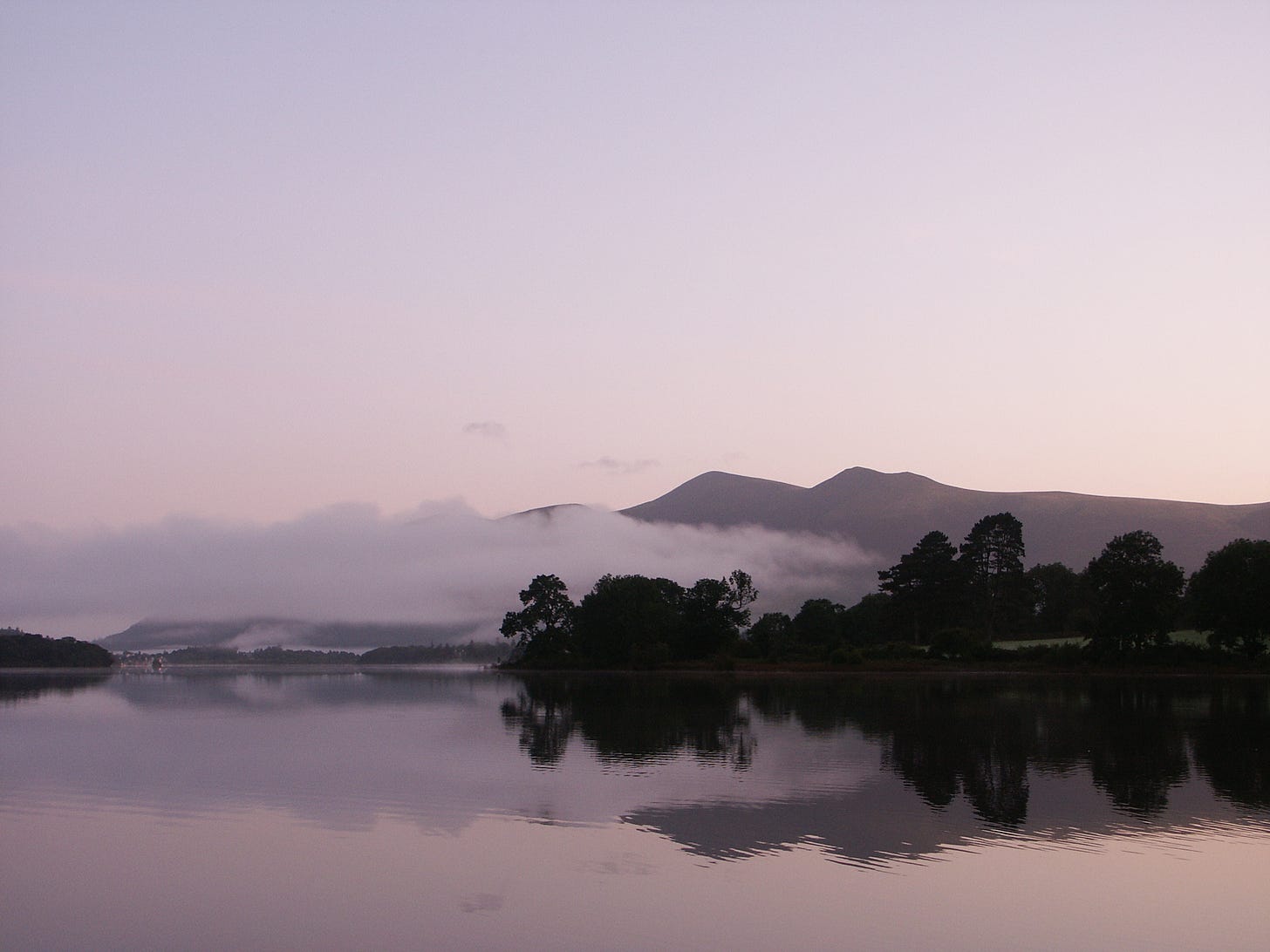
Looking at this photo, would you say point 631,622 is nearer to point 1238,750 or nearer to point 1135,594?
point 1135,594

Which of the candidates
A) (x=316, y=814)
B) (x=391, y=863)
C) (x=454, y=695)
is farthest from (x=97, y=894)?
(x=454, y=695)

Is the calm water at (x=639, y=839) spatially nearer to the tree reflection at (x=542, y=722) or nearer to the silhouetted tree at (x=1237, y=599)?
the tree reflection at (x=542, y=722)

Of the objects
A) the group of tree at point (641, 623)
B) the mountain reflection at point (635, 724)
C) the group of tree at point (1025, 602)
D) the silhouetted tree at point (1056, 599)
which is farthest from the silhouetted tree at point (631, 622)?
the mountain reflection at point (635, 724)

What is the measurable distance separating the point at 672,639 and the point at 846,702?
74.7 meters

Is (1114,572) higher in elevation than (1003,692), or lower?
higher

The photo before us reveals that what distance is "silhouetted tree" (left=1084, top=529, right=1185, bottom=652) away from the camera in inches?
3989

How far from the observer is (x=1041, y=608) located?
162m

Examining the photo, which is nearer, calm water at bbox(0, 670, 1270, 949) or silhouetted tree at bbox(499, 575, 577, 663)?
calm water at bbox(0, 670, 1270, 949)

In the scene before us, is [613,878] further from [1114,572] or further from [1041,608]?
[1041,608]

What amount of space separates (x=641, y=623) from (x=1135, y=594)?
5768 cm

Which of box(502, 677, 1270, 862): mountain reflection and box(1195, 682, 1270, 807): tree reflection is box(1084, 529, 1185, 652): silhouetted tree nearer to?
box(502, 677, 1270, 862): mountain reflection

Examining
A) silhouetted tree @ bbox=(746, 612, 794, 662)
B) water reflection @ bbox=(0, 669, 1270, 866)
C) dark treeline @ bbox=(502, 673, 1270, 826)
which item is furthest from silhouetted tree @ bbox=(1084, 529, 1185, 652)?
water reflection @ bbox=(0, 669, 1270, 866)

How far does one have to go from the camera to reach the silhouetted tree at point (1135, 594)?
332ft

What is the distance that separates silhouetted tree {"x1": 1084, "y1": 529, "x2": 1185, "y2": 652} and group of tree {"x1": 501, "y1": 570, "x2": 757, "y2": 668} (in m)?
43.7
